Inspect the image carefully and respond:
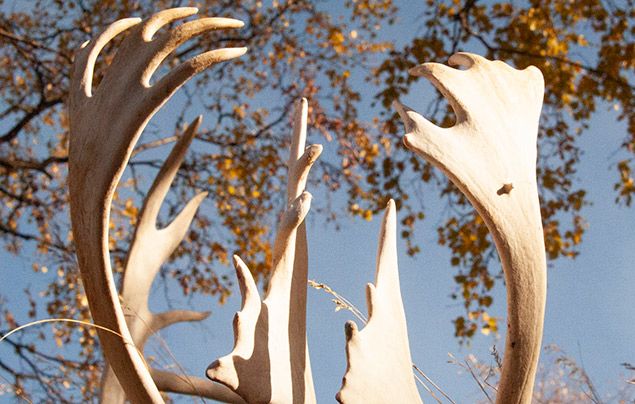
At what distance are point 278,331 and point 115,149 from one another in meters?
0.46

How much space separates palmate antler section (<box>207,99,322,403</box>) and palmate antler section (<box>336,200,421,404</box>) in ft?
0.44

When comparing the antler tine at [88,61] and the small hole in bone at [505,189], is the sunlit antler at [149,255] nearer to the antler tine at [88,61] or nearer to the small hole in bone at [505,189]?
the antler tine at [88,61]

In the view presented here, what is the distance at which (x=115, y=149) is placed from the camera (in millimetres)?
1505

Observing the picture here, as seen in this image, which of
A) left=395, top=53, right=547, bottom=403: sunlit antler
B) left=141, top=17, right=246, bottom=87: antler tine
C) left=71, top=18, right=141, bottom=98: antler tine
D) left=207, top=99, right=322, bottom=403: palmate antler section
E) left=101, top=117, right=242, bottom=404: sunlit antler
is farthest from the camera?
left=101, top=117, right=242, bottom=404: sunlit antler

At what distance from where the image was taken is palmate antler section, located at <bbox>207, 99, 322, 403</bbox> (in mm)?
1354

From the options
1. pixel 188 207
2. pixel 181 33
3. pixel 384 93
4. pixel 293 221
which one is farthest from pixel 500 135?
pixel 384 93

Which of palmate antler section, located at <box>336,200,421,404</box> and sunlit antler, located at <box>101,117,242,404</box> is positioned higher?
sunlit antler, located at <box>101,117,242,404</box>

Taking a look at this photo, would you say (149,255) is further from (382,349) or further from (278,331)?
(382,349)

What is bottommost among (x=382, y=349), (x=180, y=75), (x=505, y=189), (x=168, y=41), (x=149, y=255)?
(x=382, y=349)

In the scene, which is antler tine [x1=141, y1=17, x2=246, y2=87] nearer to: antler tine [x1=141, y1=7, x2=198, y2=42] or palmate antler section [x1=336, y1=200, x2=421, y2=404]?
antler tine [x1=141, y1=7, x2=198, y2=42]

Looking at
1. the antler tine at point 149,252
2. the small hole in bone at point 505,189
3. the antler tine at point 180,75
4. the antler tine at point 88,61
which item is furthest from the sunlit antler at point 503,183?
the antler tine at point 149,252

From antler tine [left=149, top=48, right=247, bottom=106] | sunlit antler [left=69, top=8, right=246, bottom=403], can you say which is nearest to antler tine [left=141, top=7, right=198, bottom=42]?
sunlit antler [left=69, top=8, right=246, bottom=403]

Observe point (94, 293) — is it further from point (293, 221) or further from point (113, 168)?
point (293, 221)

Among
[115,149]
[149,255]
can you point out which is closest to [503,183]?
[115,149]
